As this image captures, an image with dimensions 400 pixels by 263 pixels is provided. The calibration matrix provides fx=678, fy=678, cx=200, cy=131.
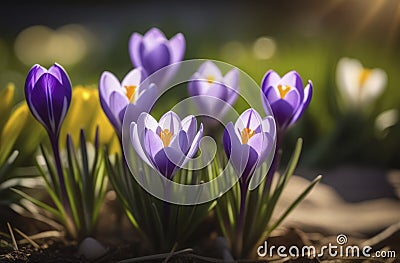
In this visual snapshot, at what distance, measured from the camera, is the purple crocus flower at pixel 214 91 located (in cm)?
114

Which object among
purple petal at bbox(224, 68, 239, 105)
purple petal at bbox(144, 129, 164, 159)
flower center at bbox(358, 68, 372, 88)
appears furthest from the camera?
flower center at bbox(358, 68, 372, 88)

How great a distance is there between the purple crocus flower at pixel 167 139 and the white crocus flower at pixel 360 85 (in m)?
0.96

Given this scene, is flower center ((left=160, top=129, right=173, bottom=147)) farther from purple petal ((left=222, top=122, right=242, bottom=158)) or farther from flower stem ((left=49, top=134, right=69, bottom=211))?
flower stem ((left=49, top=134, right=69, bottom=211))

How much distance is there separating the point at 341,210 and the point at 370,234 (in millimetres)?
140

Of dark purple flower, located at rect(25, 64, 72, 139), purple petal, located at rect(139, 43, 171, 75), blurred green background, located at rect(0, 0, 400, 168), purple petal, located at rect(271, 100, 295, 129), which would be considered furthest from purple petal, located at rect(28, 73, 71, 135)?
blurred green background, located at rect(0, 0, 400, 168)

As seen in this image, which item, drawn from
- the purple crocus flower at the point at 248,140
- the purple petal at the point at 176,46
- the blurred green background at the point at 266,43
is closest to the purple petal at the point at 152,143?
the purple crocus flower at the point at 248,140

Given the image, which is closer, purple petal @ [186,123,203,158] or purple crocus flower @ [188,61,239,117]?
purple petal @ [186,123,203,158]

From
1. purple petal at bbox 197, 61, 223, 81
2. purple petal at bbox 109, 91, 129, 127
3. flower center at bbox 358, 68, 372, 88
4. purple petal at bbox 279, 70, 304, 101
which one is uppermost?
flower center at bbox 358, 68, 372, 88

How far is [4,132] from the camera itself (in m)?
1.24

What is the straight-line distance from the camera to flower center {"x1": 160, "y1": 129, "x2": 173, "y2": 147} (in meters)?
0.98

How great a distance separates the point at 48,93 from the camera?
103 centimetres

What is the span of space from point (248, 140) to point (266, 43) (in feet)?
6.52

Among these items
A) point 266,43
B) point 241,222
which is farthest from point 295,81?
point 266,43

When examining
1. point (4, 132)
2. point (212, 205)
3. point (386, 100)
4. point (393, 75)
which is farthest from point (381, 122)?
point (4, 132)
